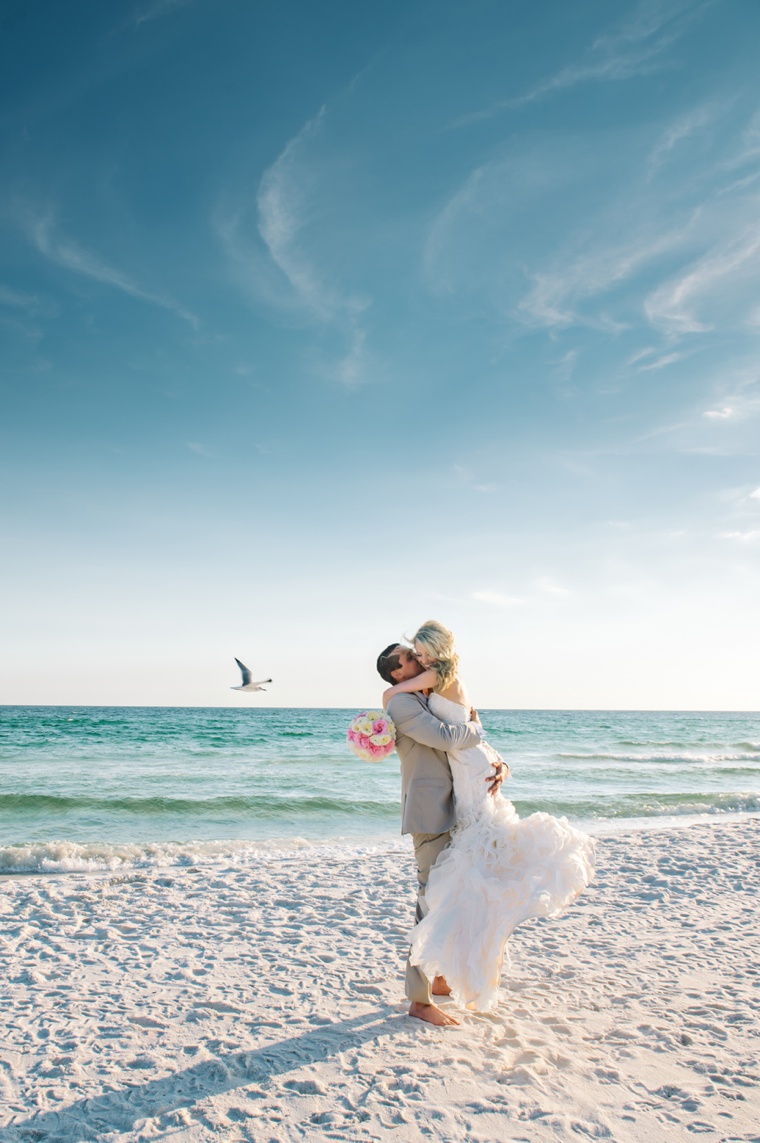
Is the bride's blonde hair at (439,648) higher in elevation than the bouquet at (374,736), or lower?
higher

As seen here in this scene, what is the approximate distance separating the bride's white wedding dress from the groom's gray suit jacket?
8 cm

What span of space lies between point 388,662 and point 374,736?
423 millimetres

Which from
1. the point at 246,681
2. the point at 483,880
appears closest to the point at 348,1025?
the point at 483,880

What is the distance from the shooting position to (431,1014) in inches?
162

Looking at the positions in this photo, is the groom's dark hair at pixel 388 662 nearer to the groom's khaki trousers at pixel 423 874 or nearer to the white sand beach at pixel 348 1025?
the groom's khaki trousers at pixel 423 874

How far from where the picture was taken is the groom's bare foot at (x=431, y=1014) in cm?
408

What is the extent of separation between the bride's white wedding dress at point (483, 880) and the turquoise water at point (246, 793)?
6386mm

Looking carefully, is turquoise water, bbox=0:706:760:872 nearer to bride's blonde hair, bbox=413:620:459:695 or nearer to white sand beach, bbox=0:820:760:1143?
white sand beach, bbox=0:820:760:1143

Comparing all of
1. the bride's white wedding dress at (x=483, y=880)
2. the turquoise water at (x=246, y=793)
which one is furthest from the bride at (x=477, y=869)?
the turquoise water at (x=246, y=793)

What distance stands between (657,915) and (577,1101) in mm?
3708

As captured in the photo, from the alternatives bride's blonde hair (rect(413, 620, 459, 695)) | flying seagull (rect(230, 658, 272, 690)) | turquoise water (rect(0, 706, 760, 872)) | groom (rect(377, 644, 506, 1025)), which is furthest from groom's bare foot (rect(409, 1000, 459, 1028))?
flying seagull (rect(230, 658, 272, 690))

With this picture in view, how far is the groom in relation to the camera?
399 centimetres

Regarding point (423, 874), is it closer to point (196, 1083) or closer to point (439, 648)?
point (439, 648)

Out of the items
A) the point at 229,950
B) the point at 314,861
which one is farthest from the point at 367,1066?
the point at 314,861
